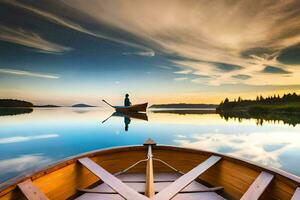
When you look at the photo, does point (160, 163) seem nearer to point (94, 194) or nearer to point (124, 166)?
point (124, 166)

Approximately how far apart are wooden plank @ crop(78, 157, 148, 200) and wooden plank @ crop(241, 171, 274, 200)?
0.97 meters

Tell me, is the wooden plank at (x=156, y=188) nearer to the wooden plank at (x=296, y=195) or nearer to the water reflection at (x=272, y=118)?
the wooden plank at (x=296, y=195)

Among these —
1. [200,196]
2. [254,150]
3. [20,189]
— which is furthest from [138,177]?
[254,150]

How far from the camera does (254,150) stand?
32.8 ft

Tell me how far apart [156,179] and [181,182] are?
3.34 feet

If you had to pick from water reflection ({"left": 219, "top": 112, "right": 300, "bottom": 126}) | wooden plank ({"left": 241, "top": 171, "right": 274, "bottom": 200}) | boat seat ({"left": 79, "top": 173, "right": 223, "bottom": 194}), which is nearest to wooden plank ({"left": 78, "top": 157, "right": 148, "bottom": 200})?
boat seat ({"left": 79, "top": 173, "right": 223, "bottom": 194})

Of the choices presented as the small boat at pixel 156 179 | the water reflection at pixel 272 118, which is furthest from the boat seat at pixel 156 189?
the water reflection at pixel 272 118

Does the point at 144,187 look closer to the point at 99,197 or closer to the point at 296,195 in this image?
the point at 99,197

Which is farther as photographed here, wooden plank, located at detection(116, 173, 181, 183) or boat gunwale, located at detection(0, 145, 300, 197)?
wooden plank, located at detection(116, 173, 181, 183)

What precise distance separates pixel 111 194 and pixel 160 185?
0.67 m

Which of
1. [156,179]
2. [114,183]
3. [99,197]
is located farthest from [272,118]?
[114,183]

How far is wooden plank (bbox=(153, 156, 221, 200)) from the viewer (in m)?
2.01

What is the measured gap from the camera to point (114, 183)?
7.91 feet

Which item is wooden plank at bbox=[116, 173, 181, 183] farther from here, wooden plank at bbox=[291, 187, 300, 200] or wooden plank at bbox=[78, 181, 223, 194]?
wooden plank at bbox=[291, 187, 300, 200]
